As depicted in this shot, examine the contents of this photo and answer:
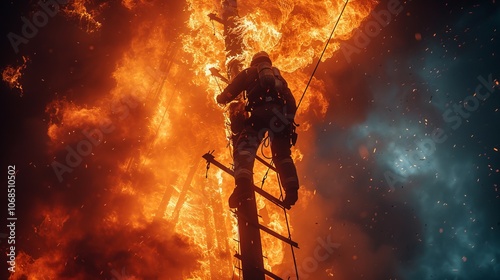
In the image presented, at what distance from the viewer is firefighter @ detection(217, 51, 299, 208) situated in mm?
5465

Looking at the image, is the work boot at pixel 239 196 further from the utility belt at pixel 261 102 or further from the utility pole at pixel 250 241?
the utility belt at pixel 261 102

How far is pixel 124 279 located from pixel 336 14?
11.8 meters

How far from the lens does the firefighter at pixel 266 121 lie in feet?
17.9

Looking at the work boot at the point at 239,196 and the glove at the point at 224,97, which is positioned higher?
the glove at the point at 224,97

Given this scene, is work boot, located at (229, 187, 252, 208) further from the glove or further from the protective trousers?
the glove

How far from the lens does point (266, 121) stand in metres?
5.73

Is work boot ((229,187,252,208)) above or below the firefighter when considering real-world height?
below

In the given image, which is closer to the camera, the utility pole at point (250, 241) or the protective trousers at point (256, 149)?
the utility pole at point (250, 241)

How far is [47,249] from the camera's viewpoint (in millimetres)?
12117

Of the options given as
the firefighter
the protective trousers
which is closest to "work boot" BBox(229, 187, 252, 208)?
the protective trousers

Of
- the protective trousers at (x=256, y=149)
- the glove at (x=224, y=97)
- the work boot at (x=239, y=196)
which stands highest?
the glove at (x=224, y=97)

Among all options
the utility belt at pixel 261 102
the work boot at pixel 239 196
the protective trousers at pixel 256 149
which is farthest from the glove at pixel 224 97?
the work boot at pixel 239 196

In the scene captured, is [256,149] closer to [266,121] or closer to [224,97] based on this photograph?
[266,121]

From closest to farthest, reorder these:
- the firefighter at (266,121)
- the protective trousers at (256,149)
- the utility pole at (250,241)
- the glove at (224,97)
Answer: the utility pole at (250,241)
the protective trousers at (256,149)
the firefighter at (266,121)
the glove at (224,97)
